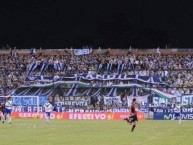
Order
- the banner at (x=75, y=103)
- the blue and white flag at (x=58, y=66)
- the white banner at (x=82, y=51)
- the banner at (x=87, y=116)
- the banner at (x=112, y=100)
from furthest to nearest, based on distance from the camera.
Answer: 1. the white banner at (x=82, y=51)
2. the blue and white flag at (x=58, y=66)
3. the banner at (x=75, y=103)
4. the banner at (x=112, y=100)
5. the banner at (x=87, y=116)

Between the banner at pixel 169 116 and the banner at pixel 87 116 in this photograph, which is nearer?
the banner at pixel 169 116

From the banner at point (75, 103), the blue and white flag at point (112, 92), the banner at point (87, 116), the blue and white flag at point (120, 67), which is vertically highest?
the blue and white flag at point (120, 67)

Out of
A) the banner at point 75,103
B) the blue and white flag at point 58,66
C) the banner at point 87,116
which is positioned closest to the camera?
the banner at point 87,116

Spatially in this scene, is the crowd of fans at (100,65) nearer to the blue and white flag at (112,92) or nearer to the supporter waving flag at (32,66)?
the supporter waving flag at (32,66)

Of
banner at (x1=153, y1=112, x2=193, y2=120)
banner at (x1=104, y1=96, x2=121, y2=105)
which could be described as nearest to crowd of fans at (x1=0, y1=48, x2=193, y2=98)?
banner at (x1=104, y1=96, x2=121, y2=105)

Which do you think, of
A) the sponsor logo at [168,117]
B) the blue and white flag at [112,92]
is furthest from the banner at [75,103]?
the sponsor logo at [168,117]
